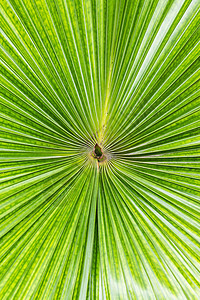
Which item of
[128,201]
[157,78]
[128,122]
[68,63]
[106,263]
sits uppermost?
[68,63]

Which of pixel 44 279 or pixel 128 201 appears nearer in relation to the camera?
pixel 44 279

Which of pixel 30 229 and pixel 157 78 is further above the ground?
pixel 157 78

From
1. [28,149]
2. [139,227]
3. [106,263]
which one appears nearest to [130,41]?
[28,149]

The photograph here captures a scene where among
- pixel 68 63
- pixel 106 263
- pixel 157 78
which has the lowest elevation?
pixel 106 263

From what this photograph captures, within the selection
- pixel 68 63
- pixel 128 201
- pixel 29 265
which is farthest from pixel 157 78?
pixel 29 265

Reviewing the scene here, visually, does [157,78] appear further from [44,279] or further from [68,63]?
[44,279]

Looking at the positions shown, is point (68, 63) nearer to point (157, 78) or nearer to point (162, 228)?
point (157, 78)
